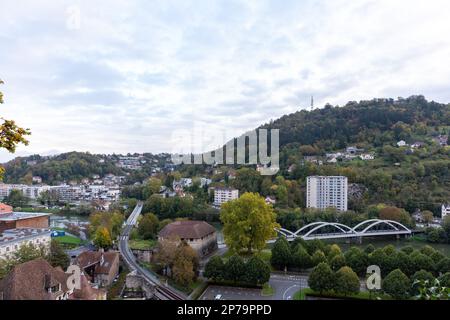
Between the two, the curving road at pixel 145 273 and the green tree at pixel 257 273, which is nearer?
the curving road at pixel 145 273

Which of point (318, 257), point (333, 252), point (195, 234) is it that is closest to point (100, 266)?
point (195, 234)

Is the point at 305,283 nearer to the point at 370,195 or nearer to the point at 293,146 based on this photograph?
the point at 370,195

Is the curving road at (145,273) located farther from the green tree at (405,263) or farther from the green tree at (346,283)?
the green tree at (405,263)

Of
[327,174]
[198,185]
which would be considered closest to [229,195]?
[198,185]

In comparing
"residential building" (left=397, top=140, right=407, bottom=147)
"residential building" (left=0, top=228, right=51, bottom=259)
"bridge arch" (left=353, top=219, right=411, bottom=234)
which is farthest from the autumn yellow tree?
"residential building" (left=397, top=140, right=407, bottom=147)

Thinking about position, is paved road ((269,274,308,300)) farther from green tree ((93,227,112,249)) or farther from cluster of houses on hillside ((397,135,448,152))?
cluster of houses on hillside ((397,135,448,152))

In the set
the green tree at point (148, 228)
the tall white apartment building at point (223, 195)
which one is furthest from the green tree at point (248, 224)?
the tall white apartment building at point (223, 195)
